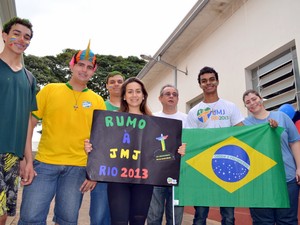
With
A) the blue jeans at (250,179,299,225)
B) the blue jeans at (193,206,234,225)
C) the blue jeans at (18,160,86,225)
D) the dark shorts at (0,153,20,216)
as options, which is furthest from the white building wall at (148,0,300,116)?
the dark shorts at (0,153,20,216)

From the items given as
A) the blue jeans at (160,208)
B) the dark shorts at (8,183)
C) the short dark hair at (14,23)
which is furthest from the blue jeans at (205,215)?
the short dark hair at (14,23)

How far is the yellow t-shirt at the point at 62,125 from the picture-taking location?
8.98 ft

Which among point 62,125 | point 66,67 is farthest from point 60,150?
point 66,67

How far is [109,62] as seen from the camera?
25.9 metres

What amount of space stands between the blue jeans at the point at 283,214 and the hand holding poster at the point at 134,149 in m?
1.36

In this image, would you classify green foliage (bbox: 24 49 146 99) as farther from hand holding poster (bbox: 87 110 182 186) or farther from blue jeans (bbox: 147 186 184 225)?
hand holding poster (bbox: 87 110 182 186)

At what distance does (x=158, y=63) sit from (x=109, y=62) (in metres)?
15.5

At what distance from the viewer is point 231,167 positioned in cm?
371

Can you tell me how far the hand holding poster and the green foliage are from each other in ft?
64.7

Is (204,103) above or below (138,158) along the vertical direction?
above

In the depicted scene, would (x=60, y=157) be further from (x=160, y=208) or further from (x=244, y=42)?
(x=244, y=42)

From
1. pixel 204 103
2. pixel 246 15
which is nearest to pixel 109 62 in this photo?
pixel 246 15

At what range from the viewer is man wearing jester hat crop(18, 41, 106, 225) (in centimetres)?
258

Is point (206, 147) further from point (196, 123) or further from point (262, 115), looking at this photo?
point (262, 115)
